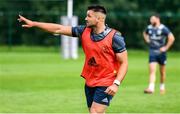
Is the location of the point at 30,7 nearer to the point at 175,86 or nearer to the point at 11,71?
the point at 11,71

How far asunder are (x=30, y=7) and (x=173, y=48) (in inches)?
506

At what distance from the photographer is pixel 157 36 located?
60.2ft

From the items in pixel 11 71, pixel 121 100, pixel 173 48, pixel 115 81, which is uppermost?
pixel 115 81

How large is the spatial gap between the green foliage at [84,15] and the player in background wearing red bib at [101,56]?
123 feet

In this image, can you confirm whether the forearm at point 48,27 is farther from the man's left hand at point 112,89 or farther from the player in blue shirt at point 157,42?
the player in blue shirt at point 157,42

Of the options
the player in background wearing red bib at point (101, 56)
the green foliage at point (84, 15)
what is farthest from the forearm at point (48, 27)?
A: the green foliage at point (84, 15)

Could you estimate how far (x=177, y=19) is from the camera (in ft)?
160

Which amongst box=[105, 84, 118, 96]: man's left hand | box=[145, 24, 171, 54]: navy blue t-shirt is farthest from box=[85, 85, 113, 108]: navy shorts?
box=[145, 24, 171, 54]: navy blue t-shirt

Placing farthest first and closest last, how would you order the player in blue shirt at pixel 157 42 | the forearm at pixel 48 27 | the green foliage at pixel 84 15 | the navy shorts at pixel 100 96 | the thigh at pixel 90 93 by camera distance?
the green foliage at pixel 84 15, the player in blue shirt at pixel 157 42, the thigh at pixel 90 93, the forearm at pixel 48 27, the navy shorts at pixel 100 96

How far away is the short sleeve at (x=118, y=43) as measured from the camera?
942cm

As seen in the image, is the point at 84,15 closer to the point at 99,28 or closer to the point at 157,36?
the point at 157,36

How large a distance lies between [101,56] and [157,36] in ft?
29.7

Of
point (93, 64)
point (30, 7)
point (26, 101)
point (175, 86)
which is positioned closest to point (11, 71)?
point (175, 86)

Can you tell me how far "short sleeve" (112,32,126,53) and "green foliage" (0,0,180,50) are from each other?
37.5 m
